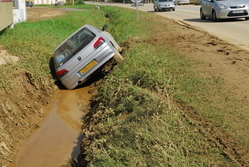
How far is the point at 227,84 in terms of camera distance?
23.5 ft

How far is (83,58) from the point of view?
34.6 feet

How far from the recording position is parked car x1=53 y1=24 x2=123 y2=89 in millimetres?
10562

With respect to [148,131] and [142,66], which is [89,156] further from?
[142,66]

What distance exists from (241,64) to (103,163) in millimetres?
4597

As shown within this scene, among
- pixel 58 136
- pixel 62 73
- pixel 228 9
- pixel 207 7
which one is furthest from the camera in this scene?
pixel 207 7

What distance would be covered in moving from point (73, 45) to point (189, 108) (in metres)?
5.54

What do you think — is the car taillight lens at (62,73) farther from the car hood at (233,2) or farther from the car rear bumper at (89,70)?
the car hood at (233,2)

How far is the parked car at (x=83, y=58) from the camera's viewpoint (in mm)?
10562

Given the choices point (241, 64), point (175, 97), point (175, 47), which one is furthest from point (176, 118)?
point (175, 47)

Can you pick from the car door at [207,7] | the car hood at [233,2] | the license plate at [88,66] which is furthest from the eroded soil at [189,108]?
the car door at [207,7]

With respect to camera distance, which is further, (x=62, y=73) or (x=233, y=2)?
(x=233, y=2)

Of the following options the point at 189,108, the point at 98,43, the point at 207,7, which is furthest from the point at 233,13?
the point at 189,108

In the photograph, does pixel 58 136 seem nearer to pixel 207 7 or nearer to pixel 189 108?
pixel 189 108

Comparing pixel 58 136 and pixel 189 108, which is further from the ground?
pixel 189 108
